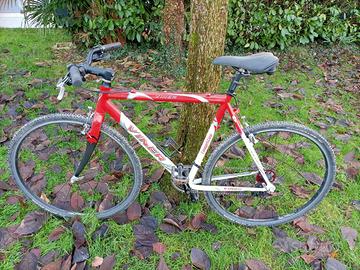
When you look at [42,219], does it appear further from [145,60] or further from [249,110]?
[145,60]

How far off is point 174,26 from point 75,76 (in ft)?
9.11

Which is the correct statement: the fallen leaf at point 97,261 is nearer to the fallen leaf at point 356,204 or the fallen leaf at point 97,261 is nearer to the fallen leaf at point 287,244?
the fallen leaf at point 287,244

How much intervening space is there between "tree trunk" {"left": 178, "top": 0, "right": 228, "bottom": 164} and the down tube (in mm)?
279

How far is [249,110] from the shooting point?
12.5ft

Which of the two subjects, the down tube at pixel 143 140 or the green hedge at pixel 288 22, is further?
the green hedge at pixel 288 22

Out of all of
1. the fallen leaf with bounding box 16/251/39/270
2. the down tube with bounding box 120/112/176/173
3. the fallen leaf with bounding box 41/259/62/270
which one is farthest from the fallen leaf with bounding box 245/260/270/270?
the fallen leaf with bounding box 16/251/39/270

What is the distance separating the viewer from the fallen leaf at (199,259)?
2188 mm

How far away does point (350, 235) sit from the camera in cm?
240

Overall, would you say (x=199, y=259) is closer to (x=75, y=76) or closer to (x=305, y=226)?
(x=305, y=226)

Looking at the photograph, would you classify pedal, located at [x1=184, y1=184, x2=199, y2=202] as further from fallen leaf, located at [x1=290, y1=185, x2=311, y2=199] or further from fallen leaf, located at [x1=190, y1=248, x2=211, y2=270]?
fallen leaf, located at [x1=290, y1=185, x2=311, y2=199]

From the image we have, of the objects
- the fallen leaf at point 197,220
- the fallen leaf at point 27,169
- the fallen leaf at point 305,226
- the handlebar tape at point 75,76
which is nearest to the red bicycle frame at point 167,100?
the handlebar tape at point 75,76

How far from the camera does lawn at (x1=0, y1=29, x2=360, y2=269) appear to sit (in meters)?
2.26

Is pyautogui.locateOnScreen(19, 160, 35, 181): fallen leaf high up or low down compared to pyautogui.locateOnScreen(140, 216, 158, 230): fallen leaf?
Result: up

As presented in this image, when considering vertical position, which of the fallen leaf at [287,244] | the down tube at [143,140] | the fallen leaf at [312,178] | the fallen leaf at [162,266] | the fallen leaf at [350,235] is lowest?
the fallen leaf at [162,266]
